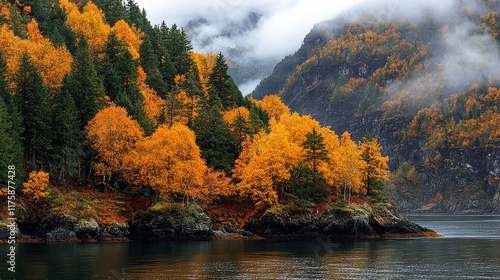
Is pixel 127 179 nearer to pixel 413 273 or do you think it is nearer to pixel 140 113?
pixel 140 113

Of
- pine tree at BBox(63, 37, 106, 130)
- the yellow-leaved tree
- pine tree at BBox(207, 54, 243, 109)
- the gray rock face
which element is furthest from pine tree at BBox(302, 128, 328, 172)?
the gray rock face

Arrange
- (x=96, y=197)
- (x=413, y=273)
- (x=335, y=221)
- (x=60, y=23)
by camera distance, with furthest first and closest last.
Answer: (x=60, y=23)
(x=335, y=221)
(x=96, y=197)
(x=413, y=273)

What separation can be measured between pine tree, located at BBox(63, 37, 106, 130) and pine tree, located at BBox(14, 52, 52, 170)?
6487mm

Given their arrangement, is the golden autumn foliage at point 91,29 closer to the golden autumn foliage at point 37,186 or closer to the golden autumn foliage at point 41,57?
the golden autumn foliage at point 41,57

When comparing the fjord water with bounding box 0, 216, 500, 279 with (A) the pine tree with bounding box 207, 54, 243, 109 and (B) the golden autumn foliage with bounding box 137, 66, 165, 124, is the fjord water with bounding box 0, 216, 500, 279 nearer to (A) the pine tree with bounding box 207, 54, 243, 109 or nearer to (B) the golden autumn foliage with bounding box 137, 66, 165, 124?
(B) the golden autumn foliage with bounding box 137, 66, 165, 124

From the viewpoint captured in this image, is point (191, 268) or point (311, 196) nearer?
Result: point (191, 268)

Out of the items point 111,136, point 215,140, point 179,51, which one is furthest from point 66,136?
point 179,51

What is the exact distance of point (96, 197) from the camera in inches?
2916

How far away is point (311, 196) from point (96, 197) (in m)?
38.1

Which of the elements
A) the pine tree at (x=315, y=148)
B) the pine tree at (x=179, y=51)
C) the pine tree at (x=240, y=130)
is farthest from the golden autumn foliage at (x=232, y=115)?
the pine tree at (x=179, y=51)

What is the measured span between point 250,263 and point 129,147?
3940 centimetres

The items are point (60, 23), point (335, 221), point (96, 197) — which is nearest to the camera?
point (96, 197)

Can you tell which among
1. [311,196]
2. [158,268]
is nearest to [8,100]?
[158,268]

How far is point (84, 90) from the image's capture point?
260 ft
